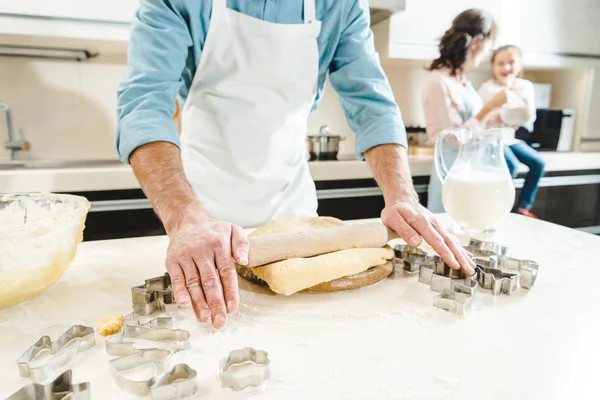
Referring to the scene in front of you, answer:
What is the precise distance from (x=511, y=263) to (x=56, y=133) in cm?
207

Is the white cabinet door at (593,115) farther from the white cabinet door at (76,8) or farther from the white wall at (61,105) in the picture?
the white wall at (61,105)

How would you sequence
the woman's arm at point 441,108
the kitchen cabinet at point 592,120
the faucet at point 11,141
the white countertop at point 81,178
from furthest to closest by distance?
the kitchen cabinet at point 592,120 → the woman's arm at point 441,108 → the faucet at point 11,141 → the white countertop at point 81,178

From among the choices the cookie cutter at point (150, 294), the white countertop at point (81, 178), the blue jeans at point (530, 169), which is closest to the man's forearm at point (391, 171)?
the cookie cutter at point (150, 294)

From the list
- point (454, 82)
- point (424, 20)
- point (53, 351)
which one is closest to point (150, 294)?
point (53, 351)

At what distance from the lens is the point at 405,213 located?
0.79m

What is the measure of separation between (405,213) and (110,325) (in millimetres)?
512

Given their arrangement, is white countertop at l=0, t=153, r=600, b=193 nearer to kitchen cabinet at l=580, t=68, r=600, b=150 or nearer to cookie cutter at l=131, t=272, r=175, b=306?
cookie cutter at l=131, t=272, r=175, b=306

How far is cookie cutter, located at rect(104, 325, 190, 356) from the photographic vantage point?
48 centimetres

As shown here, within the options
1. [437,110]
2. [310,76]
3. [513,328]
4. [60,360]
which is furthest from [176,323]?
[437,110]

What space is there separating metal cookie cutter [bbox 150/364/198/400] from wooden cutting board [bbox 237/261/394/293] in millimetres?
246

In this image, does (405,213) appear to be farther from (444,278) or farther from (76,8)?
(76,8)

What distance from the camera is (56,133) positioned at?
207cm

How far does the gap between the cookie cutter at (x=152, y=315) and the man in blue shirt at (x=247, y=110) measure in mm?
83

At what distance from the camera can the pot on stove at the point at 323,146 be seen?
2.11 m
